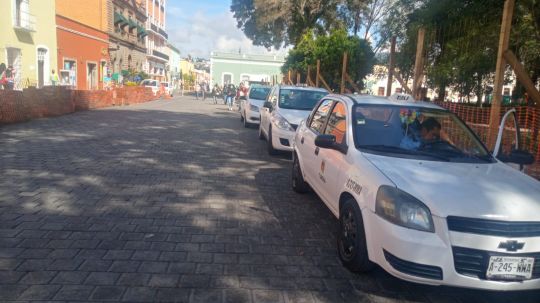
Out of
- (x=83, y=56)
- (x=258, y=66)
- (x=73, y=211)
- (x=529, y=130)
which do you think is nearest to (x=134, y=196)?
(x=73, y=211)

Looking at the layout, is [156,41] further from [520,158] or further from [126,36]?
[520,158]

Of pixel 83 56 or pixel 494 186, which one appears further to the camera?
pixel 83 56

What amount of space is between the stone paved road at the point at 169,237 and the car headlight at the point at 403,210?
731mm

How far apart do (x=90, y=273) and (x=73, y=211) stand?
1875mm

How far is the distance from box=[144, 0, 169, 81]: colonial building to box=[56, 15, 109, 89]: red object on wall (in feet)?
63.7

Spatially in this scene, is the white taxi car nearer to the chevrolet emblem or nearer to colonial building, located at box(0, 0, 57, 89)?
the chevrolet emblem

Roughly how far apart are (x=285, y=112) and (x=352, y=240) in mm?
6054

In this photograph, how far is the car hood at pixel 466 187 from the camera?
3.33m

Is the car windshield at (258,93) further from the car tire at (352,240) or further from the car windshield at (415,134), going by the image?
the car tire at (352,240)

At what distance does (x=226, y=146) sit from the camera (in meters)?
11.4

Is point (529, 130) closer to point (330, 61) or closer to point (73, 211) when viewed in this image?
point (73, 211)

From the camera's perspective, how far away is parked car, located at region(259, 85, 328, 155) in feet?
31.0

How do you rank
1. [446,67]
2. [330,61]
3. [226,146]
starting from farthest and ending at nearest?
[330,61] < [446,67] < [226,146]

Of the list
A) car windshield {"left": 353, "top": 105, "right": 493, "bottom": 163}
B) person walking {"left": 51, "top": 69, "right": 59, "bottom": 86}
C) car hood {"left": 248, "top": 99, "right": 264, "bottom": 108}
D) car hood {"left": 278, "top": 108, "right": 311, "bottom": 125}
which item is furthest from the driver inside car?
person walking {"left": 51, "top": 69, "right": 59, "bottom": 86}
